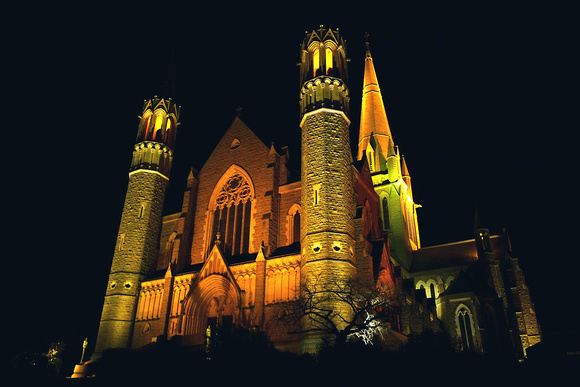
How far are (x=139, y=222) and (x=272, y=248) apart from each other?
9.94 m

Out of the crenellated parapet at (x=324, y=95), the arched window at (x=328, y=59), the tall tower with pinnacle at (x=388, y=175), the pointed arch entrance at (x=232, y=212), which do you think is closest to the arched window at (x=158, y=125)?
the pointed arch entrance at (x=232, y=212)

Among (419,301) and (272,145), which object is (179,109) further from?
(419,301)

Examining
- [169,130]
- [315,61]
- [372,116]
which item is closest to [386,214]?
[372,116]

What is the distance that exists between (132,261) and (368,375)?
20794 millimetres

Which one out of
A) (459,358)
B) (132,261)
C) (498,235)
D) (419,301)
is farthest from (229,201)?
(498,235)

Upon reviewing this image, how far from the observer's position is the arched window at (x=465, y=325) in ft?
110

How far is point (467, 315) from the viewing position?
34375mm

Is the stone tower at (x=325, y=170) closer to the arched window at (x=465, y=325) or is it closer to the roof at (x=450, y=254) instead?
the arched window at (x=465, y=325)

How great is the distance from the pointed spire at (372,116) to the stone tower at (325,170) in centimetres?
2179

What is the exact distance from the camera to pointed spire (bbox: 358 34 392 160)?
51562mm

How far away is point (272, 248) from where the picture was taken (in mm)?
27234

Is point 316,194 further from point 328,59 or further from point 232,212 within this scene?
point 328,59

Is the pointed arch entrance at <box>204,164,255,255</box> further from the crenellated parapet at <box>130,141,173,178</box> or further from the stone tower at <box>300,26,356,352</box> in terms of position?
the stone tower at <box>300,26,356,352</box>

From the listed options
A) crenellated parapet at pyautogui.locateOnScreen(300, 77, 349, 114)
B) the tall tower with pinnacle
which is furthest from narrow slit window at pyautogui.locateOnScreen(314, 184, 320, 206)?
the tall tower with pinnacle
